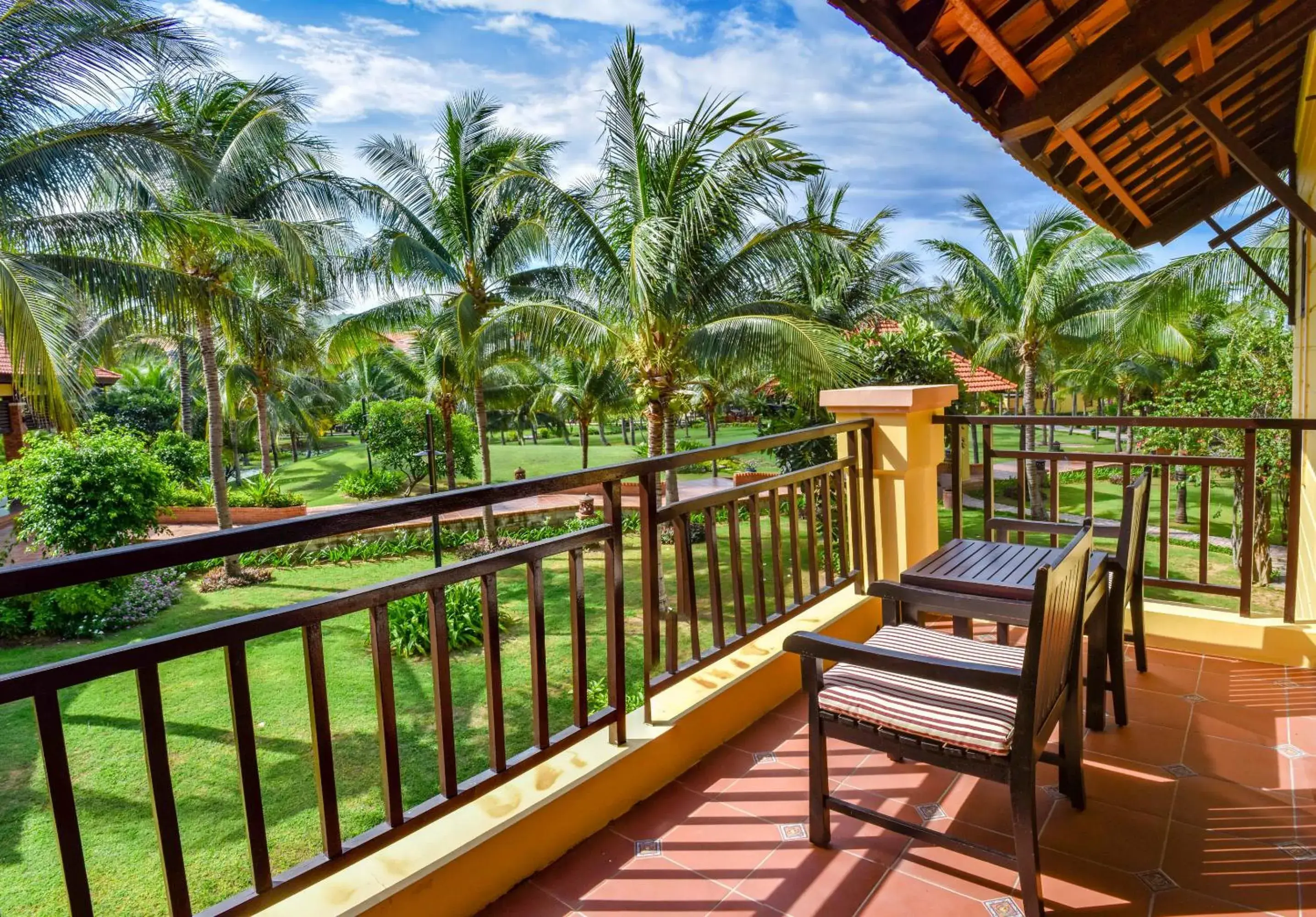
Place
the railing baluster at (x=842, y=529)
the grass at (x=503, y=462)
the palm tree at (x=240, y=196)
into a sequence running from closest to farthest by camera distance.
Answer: the railing baluster at (x=842, y=529) < the palm tree at (x=240, y=196) < the grass at (x=503, y=462)

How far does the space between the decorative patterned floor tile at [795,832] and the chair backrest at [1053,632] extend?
0.78 meters

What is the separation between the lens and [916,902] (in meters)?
1.95

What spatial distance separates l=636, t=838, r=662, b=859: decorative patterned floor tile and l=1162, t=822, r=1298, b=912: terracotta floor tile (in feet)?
4.52

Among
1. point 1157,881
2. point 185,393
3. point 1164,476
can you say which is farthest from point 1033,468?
A: point 185,393

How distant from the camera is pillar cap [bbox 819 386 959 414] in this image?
3586 mm

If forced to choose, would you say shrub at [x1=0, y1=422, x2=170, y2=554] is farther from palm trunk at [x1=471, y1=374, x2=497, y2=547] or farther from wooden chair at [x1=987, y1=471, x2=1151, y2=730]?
wooden chair at [x1=987, y1=471, x2=1151, y2=730]

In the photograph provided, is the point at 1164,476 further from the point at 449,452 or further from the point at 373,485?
the point at 373,485

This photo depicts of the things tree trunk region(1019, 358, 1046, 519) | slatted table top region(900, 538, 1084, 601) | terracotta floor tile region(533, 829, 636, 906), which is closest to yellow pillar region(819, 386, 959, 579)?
slatted table top region(900, 538, 1084, 601)

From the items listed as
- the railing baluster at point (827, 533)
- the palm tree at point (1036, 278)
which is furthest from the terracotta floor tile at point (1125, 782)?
the palm tree at point (1036, 278)

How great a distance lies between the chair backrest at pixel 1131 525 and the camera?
8.88 feet

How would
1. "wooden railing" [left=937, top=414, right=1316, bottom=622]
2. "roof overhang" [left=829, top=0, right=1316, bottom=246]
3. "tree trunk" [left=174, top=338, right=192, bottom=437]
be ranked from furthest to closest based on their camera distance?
"tree trunk" [left=174, top=338, right=192, bottom=437] < "wooden railing" [left=937, top=414, right=1316, bottom=622] < "roof overhang" [left=829, top=0, right=1316, bottom=246]

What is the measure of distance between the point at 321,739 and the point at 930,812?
1793 millimetres

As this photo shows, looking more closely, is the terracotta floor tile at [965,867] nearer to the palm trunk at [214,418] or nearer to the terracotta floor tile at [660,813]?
Result: the terracotta floor tile at [660,813]

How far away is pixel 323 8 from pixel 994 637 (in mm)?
38154
